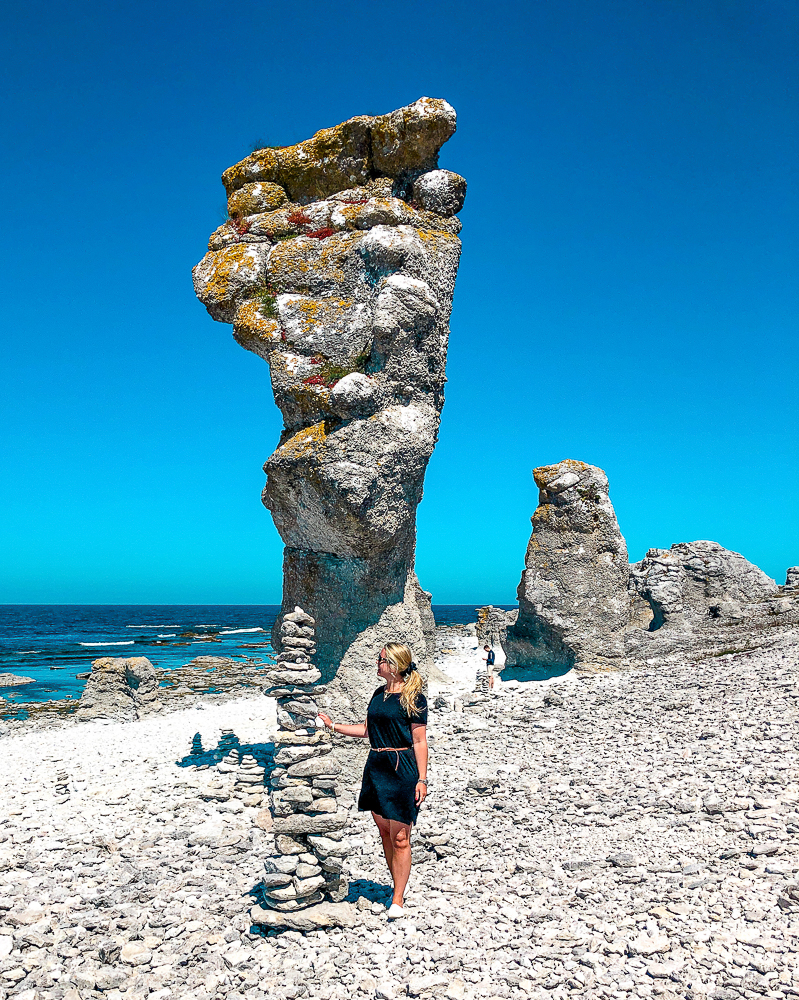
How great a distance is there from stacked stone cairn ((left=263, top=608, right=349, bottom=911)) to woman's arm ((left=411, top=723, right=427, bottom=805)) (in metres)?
1.02

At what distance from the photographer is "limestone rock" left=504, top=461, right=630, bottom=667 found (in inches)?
697

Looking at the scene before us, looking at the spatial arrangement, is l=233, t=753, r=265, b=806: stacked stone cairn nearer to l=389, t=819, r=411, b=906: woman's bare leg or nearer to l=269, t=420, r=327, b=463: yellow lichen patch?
l=389, t=819, r=411, b=906: woman's bare leg

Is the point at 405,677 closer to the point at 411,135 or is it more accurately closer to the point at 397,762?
the point at 397,762

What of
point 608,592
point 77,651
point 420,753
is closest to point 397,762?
point 420,753

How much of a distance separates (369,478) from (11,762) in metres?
9.86

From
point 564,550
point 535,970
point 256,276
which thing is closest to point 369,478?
point 256,276

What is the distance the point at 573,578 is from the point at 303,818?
12.9 metres

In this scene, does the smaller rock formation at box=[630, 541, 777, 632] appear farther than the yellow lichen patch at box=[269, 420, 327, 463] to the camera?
Yes

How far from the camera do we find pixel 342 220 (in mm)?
11961

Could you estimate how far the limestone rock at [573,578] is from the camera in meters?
17.7

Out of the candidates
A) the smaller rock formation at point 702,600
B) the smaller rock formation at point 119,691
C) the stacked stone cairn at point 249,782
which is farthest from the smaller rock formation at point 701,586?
the smaller rock formation at point 119,691

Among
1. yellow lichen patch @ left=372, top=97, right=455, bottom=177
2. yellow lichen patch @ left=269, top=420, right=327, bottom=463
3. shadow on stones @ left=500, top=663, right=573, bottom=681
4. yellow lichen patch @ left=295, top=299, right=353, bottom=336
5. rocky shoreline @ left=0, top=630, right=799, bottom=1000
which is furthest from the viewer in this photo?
shadow on stones @ left=500, top=663, right=573, bottom=681

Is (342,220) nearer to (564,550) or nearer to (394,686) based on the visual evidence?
(394,686)

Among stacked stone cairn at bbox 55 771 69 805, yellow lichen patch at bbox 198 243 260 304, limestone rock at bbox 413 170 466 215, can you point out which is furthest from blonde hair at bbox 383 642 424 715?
limestone rock at bbox 413 170 466 215
